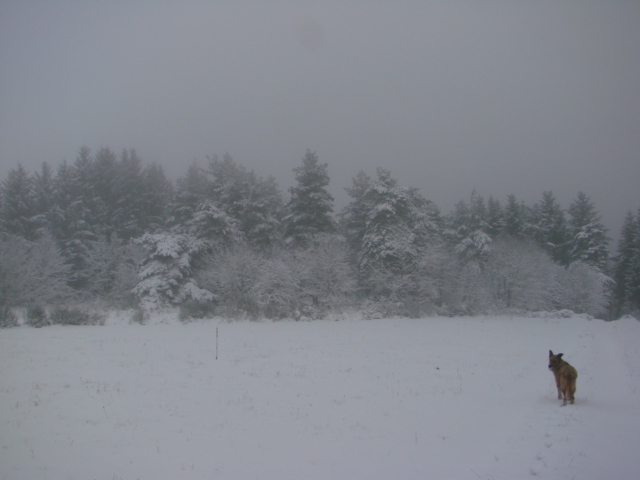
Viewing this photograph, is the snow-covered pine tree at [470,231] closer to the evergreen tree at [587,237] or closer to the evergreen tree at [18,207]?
the evergreen tree at [587,237]

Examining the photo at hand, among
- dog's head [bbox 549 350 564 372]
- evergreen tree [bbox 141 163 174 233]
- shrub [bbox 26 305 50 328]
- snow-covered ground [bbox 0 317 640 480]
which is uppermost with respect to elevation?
evergreen tree [bbox 141 163 174 233]

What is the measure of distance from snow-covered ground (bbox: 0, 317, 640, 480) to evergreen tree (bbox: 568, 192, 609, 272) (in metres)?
40.1

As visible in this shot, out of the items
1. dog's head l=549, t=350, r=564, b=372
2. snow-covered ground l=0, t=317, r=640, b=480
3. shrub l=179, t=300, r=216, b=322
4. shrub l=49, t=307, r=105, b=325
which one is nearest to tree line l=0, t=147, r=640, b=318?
shrub l=179, t=300, r=216, b=322

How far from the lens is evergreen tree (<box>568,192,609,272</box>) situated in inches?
1884

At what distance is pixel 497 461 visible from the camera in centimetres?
563

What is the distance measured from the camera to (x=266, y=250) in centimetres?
3472

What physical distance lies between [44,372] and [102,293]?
1175 inches

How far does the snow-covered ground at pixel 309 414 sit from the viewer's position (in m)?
5.54

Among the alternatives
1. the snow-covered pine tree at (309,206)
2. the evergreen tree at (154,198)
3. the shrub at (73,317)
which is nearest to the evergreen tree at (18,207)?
the evergreen tree at (154,198)

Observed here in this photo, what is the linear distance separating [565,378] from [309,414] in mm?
5442

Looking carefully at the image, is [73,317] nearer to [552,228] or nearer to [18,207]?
[18,207]

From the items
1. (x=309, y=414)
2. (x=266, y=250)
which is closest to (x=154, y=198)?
(x=266, y=250)

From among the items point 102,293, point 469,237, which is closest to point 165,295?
point 102,293

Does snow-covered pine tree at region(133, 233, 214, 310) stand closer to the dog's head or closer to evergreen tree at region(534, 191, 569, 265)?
the dog's head
